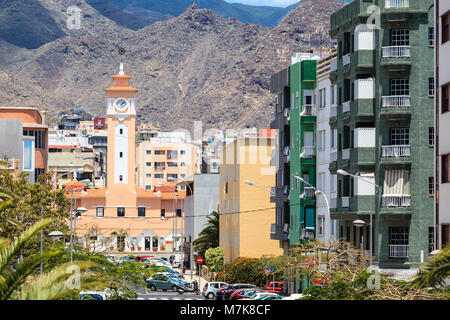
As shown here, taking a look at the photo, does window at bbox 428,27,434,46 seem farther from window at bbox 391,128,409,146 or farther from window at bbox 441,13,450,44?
window at bbox 441,13,450,44

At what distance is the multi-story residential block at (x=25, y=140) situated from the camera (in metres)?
92.5

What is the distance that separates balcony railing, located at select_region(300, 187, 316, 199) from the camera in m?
73.7

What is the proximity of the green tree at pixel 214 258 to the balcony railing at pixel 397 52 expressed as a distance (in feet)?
147

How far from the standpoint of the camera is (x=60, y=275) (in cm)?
1797

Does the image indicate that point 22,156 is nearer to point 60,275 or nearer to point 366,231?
point 366,231

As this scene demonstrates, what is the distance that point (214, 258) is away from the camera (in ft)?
334

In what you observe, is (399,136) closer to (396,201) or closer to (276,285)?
(396,201)

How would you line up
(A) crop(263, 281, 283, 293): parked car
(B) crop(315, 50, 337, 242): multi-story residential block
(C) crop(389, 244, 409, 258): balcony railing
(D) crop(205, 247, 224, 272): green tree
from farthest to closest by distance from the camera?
(D) crop(205, 247, 224, 272): green tree, (A) crop(263, 281, 283, 293): parked car, (B) crop(315, 50, 337, 242): multi-story residential block, (C) crop(389, 244, 409, 258): balcony railing

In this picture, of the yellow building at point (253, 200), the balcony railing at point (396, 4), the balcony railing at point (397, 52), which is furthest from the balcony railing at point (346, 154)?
the yellow building at point (253, 200)

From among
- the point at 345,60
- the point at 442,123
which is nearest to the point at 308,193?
the point at 345,60

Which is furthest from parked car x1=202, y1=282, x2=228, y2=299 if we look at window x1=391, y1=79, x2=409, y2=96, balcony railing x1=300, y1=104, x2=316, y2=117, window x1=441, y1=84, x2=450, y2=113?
window x1=441, y1=84, x2=450, y2=113

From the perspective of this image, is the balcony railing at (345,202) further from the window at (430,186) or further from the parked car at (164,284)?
the parked car at (164,284)

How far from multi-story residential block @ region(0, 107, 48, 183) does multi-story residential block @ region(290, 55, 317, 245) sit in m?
23.0

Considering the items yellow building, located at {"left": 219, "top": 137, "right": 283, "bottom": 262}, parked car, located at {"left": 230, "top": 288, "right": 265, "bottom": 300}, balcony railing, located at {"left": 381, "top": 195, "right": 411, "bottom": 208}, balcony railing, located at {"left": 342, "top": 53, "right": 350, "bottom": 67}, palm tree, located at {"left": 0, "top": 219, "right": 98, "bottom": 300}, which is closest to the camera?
palm tree, located at {"left": 0, "top": 219, "right": 98, "bottom": 300}
